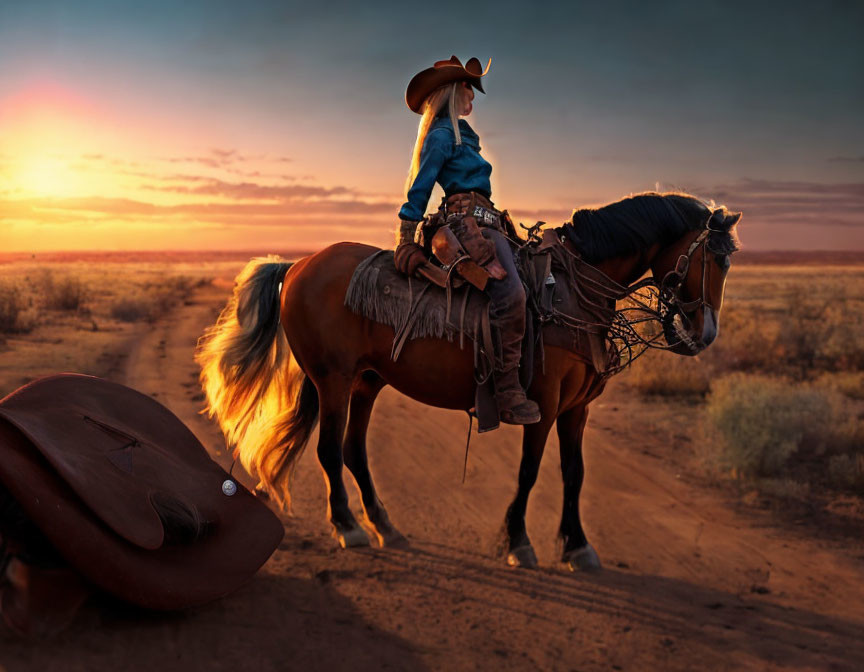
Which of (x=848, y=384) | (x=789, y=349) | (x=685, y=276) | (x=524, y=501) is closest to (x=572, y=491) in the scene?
(x=524, y=501)

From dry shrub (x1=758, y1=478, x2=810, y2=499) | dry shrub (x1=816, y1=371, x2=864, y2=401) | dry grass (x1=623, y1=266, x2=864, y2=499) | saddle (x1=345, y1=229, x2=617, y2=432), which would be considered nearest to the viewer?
saddle (x1=345, y1=229, x2=617, y2=432)

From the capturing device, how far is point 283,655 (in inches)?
138

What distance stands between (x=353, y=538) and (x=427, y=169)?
270 cm

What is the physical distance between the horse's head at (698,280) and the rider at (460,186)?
105cm

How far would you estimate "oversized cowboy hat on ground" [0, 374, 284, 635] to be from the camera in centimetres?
316

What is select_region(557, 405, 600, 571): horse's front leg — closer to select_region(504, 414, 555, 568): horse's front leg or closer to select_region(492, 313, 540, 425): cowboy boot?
select_region(504, 414, 555, 568): horse's front leg

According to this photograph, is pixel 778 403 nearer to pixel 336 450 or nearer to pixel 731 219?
pixel 731 219

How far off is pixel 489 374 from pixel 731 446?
165 inches

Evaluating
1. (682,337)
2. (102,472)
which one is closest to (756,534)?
(682,337)

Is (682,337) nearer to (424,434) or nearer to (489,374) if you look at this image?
(489,374)

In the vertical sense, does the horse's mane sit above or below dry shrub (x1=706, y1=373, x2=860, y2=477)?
above

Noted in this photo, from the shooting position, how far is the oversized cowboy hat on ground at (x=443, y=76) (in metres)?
4.70

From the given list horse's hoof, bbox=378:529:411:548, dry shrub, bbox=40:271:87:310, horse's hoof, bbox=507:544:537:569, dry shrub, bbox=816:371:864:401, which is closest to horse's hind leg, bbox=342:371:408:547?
horse's hoof, bbox=378:529:411:548

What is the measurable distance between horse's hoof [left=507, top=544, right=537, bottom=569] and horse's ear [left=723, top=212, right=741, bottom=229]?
259 centimetres
